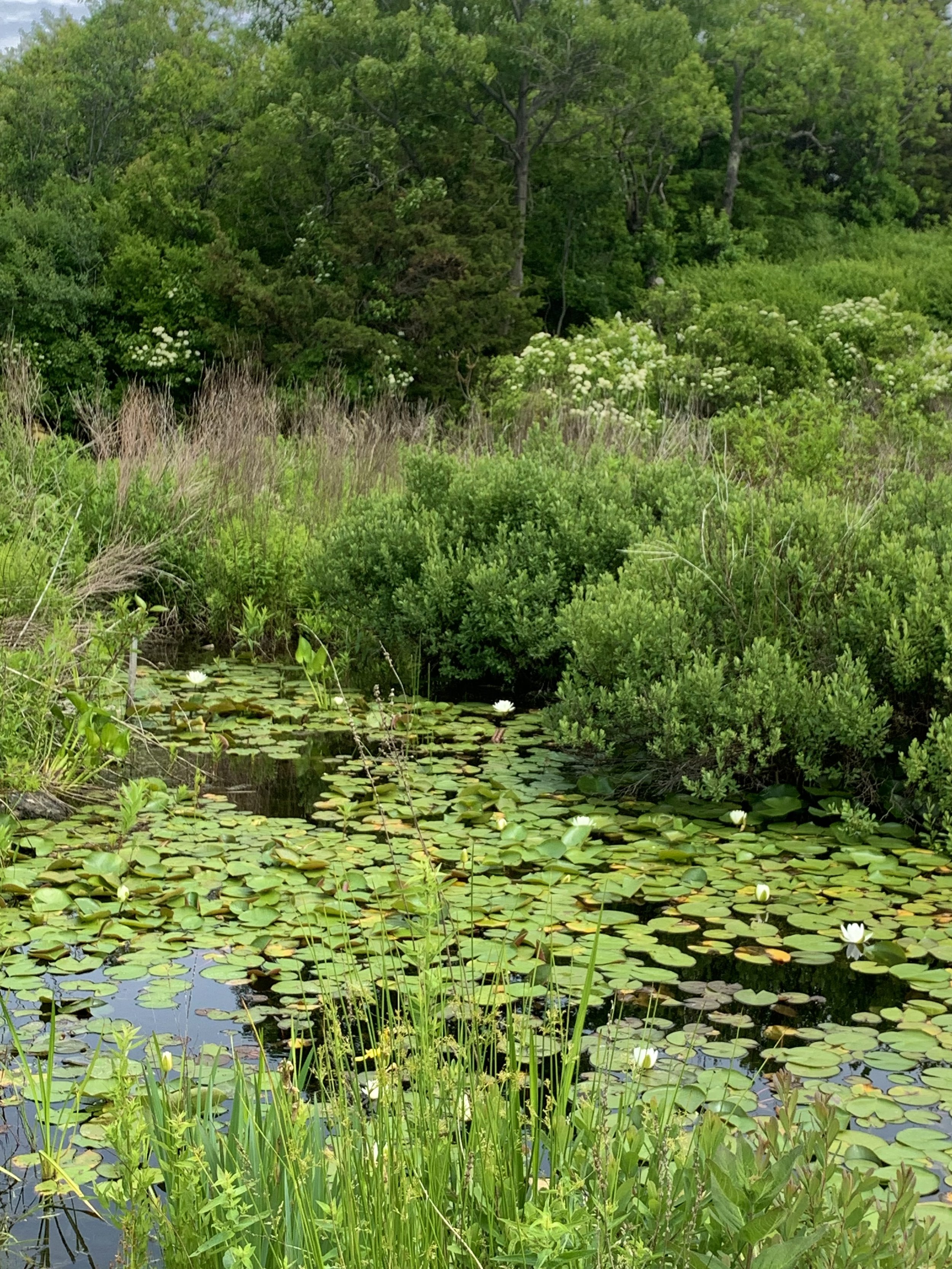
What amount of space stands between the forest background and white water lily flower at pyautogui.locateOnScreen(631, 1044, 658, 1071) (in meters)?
19.3

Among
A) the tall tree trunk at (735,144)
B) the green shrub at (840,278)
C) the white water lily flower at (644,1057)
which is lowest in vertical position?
the white water lily flower at (644,1057)

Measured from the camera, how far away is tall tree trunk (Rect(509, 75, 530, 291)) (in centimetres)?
2655

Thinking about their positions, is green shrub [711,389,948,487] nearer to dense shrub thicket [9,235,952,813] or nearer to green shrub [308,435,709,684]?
dense shrub thicket [9,235,952,813]

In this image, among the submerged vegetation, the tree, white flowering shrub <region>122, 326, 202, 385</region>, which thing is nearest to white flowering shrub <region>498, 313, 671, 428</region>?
the submerged vegetation

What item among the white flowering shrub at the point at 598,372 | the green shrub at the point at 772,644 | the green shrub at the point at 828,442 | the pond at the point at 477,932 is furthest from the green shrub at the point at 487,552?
the white flowering shrub at the point at 598,372

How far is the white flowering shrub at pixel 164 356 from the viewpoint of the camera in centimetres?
2652

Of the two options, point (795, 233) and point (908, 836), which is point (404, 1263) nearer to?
point (908, 836)

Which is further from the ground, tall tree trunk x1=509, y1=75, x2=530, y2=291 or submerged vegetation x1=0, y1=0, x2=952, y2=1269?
tall tree trunk x1=509, y1=75, x2=530, y2=291

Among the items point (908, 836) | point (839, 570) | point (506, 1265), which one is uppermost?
point (839, 570)

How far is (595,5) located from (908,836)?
1028 inches

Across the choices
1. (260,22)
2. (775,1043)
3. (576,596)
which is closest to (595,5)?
(260,22)

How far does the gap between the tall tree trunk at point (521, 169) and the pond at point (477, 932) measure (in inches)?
874

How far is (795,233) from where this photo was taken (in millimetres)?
33250

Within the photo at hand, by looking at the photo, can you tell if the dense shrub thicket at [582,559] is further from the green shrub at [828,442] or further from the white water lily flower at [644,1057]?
the white water lily flower at [644,1057]
